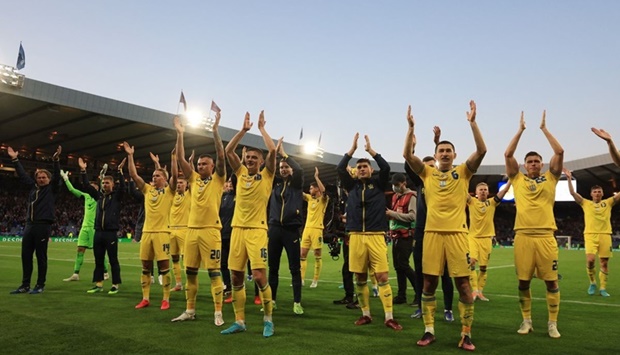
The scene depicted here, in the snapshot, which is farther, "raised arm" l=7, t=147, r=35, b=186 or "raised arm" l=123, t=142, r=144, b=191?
"raised arm" l=7, t=147, r=35, b=186

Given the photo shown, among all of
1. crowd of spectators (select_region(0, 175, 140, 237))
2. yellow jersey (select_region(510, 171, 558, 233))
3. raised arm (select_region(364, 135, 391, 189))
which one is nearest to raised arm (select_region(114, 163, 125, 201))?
raised arm (select_region(364, 135, 391, 189))

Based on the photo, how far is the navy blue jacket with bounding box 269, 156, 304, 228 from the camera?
750 centimetres

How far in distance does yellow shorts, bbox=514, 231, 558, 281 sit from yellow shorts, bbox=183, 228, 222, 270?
4211mm

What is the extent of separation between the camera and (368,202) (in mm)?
6883

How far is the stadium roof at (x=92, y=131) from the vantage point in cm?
2536

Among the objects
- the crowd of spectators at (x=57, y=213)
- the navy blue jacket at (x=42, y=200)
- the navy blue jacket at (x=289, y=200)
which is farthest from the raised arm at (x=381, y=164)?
the crowd of spectators at (x=57, y=213)

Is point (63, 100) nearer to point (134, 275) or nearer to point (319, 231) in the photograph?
point (134, 275)

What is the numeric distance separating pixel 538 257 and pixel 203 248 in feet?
15.1

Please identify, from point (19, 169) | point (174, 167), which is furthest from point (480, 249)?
point (19, 169)

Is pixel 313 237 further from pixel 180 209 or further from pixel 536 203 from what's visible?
pixel 536 203

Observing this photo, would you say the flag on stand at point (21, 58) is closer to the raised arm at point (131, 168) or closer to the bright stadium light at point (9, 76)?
the bright stadium light at point (9, 76)

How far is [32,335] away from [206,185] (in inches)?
113

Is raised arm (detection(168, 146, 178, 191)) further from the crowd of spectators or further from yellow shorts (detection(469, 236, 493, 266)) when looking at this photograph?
the crowd of spectators

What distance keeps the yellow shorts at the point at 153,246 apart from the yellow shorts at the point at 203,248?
1.29 m
